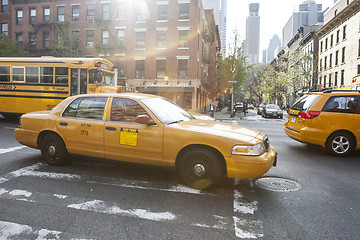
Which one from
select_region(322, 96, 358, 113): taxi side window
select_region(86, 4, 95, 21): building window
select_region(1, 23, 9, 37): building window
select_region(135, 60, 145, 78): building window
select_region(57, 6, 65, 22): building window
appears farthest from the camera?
select_region(1, 23, 9, 37): building window

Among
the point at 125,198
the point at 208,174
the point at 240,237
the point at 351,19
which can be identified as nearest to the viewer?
the point at 240,237

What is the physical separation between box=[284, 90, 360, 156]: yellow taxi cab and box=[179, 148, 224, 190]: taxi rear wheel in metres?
4.43

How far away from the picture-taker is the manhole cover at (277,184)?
4616 mm

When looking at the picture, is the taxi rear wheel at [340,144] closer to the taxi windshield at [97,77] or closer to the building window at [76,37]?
the taxi windshield at [97,77]

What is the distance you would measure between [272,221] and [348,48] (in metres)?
37.6

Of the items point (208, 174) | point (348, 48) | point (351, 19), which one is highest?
point (351, 19)

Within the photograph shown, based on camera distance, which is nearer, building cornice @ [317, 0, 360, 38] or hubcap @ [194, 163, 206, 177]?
hubcap @ [194, 163, 206, 177]

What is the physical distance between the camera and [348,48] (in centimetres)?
3362

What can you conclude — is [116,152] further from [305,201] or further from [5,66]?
[5,66]

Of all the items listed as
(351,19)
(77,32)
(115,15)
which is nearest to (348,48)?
(351,19)

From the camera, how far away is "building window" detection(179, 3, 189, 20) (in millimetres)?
31780

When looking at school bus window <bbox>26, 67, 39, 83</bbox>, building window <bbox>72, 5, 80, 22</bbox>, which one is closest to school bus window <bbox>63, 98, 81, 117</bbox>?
school bus window <bbox>26, 67, 39, 83</bbox>

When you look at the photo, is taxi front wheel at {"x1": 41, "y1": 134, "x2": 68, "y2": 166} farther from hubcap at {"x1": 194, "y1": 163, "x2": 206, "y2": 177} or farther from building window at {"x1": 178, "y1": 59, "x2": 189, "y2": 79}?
building window at {"x1": 178, "y1": 59, "x2": 189, "y2": 79}

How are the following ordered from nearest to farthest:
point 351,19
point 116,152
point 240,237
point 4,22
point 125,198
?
1. point 240,237
2. point 125,198
3. point 116,152
4. point 351,19
5. point 4,22
